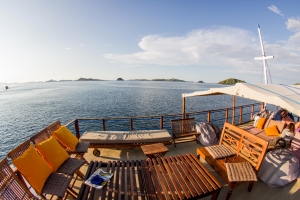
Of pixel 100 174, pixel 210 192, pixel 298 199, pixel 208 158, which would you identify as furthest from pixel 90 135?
pixel 298 199

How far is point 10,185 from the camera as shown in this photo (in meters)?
2.37

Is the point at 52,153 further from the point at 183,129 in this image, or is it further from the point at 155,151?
the point at 183,129

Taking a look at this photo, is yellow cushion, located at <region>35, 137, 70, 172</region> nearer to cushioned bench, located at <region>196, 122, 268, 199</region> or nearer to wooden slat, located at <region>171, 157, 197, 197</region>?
wooden slat, located at <region>171, 157, 197, 197</region>

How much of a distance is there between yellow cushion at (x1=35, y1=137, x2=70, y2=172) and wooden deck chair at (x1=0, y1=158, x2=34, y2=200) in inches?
22.9

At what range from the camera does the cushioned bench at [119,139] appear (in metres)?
4.88

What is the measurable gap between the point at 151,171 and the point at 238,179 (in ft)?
5.31

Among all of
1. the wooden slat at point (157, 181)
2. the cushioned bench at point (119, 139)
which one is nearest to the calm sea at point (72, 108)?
the cushioned bench at point (119, 139)

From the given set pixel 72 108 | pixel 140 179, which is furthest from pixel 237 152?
pixel 72 108

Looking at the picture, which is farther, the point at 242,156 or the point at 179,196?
the point at 242,156

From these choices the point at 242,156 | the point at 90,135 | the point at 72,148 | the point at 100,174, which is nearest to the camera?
the point at 100,174

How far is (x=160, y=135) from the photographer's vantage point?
17.4 feet

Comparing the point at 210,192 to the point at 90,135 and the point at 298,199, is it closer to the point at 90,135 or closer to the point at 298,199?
the point at 298,199

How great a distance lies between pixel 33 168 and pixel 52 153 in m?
0.58

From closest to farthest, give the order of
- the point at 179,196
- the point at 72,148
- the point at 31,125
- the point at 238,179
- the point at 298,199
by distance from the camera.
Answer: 1. the point at 179,196
2. the point at 238,179
3. the point at 298,199
4. the point at 72,148
5. the point at 31,125
